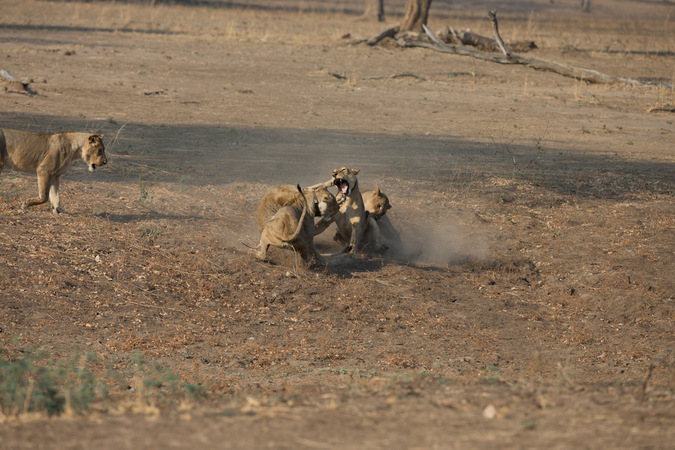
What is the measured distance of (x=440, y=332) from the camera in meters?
7.47

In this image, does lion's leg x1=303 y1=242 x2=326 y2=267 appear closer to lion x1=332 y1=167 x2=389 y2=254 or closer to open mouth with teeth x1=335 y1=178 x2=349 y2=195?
lion x1=332 y1=167 x2=389 y2=254

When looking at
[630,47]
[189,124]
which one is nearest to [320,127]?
[189,124]

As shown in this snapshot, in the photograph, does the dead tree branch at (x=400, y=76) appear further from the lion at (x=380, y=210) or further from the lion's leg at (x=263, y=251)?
the lion's leg at (x=263, y=251)

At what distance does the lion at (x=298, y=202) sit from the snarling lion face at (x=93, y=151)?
1.99 meters

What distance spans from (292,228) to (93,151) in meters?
2.62

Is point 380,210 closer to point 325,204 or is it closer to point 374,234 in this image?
point 374,234

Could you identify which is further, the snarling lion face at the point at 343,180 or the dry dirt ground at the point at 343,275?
the snarling lion face at the point at 343,180

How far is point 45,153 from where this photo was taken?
28.1ft

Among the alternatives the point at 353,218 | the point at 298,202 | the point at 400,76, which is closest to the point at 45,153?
the point at 298,202

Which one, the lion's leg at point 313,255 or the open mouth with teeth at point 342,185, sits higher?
the open mouth with teeth at point 342,185

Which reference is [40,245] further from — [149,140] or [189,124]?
[189,124]

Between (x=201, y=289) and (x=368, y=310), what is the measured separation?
5.85 ft

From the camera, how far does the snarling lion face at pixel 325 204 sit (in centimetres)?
811

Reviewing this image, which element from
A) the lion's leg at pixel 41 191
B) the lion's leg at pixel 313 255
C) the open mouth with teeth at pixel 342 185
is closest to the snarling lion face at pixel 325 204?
the open mouth with teeth at pixel 342 185
